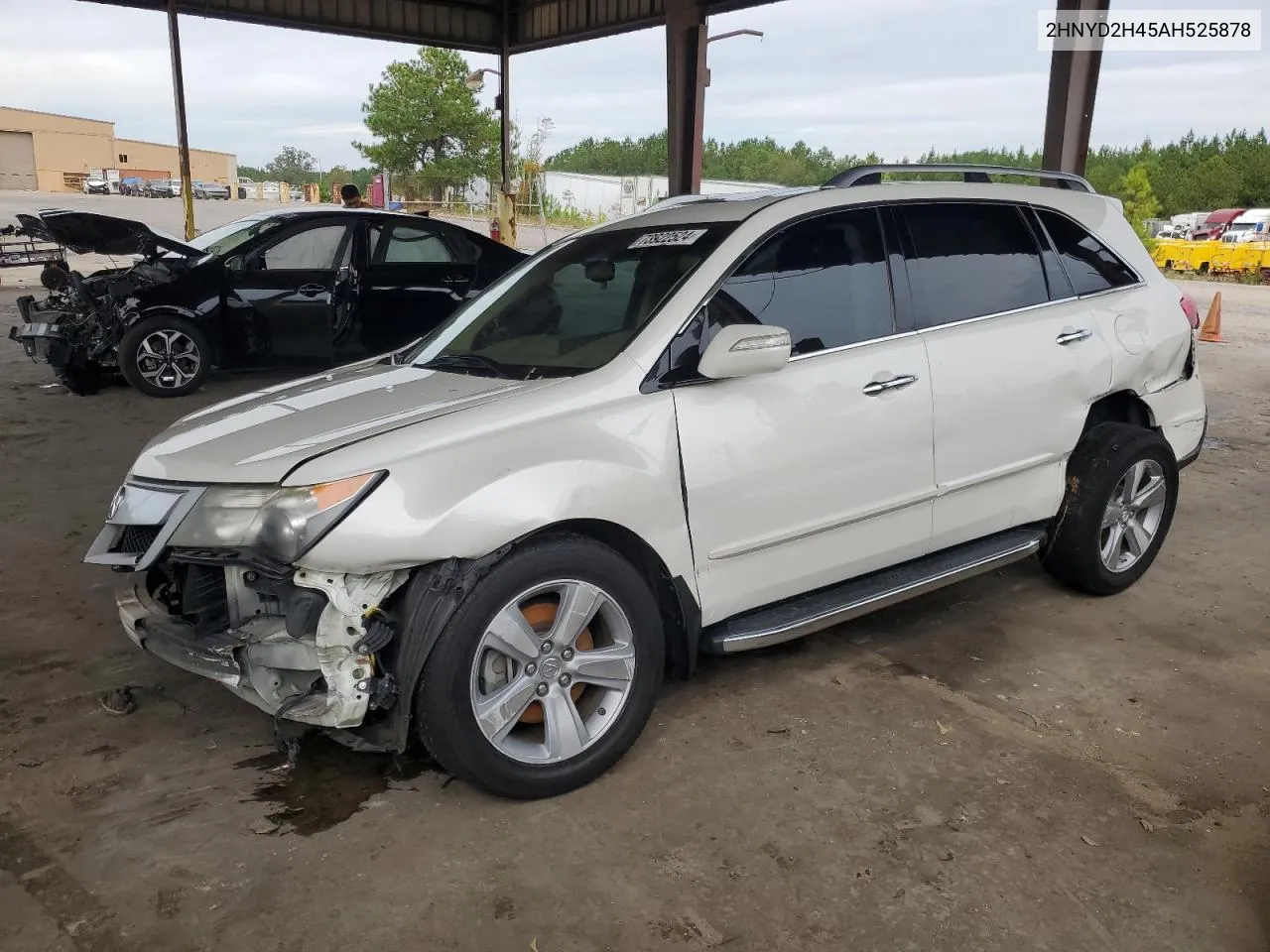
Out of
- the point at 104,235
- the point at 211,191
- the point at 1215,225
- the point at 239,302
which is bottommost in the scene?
the point at 239,302

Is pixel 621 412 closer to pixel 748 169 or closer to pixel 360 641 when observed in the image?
pixel 360 641

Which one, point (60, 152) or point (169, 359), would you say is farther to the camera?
point (60, 152)

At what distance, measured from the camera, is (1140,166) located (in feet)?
181

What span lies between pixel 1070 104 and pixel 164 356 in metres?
7.85

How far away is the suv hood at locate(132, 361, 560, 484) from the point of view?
8.72 feet

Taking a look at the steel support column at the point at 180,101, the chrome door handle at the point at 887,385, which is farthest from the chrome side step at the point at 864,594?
the steel support column at the point at 180,101

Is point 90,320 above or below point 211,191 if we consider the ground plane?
below

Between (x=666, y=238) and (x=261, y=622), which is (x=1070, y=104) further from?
(x=261, y=622)

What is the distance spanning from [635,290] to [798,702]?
1.49m

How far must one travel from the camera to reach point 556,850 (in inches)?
98.9

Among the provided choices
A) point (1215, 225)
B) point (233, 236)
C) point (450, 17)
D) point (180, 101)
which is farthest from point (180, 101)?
point (1215, 225)

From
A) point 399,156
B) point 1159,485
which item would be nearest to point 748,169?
point 399,156

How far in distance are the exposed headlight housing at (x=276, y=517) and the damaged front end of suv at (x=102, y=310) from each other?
627 cm

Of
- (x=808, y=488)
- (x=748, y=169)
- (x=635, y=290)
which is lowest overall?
(x=808, y=488)
